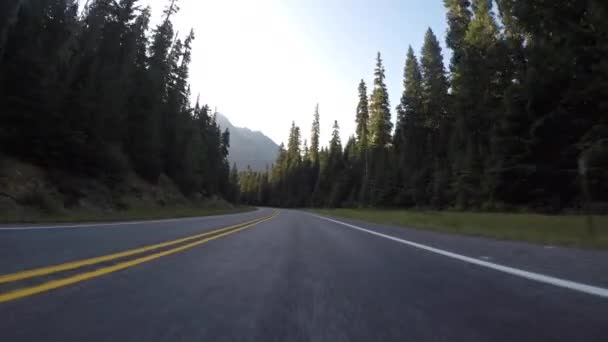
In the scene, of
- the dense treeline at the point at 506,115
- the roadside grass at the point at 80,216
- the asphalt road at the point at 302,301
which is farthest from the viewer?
the dense treeline at the point at 506,115

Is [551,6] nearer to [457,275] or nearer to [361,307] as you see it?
[457,275]

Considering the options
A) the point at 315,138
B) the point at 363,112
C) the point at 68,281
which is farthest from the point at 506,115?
the point at 315,138

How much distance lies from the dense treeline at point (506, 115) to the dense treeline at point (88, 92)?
83.6ft

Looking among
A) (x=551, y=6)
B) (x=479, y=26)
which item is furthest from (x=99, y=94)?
(x=479, y=26)

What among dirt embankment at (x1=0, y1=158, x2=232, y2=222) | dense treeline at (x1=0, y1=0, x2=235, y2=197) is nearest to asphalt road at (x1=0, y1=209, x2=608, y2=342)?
dirt embankment at (x1=0, y1=158, x2=232, y2=222)

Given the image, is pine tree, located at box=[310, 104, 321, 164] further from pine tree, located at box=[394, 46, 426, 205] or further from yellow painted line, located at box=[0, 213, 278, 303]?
yellow painted line, located at box=[0, 213, 278, 303]

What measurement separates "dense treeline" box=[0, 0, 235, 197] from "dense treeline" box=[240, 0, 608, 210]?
25.5 metres

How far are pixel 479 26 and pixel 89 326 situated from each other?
3776cm

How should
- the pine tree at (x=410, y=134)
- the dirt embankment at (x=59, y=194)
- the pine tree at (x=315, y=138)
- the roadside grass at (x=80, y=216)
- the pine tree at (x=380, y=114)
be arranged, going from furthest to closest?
the pine tree at (x=315, y=138), the pine tree at (x=380, y=114), the pine tree at (x=410, y=134), the dirt embankment at (x=59, y=194), the roadside grass at (x=80, y=216)

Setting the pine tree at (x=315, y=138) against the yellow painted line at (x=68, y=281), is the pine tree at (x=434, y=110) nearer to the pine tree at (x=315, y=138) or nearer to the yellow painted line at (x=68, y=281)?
the yellow painted line at (x=68, y=281)

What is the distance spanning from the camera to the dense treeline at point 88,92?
63.9 ft

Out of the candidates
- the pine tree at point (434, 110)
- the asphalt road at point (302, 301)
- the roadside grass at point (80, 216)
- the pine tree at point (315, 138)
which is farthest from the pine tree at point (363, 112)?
the asphalt road at point (302, 301)

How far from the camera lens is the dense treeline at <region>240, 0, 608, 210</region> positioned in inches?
735

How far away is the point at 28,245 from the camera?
4941mm
